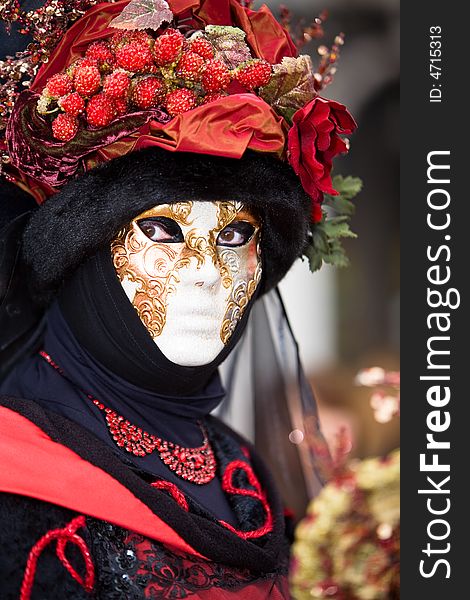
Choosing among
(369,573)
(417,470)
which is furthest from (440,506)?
(369,573)

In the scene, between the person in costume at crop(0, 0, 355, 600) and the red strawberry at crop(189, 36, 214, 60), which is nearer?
the person in costume at crop(0, 0, 355, 600)

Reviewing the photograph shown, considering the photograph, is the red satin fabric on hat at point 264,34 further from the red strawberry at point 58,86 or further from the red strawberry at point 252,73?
the red strawberry at point 58,86

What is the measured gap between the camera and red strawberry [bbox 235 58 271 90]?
172 centimetres

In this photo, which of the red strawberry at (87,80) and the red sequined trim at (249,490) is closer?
the red strawberry at (87,80)

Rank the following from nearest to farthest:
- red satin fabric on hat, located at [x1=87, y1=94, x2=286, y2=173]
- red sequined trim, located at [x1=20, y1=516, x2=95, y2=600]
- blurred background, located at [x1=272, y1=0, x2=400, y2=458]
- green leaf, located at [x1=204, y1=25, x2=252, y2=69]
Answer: red sequined trim, located at [x1=20, y1=516, x2=95, y2=600]
red satin fabric on hat, located at [x1=87, y1=94, x2=286, y2=173]
green leaf, located at [x1=204, y1=25, x2=252, y2=69]
blurred background, located at [x1=272, y1=0, x2=400, y2=458]

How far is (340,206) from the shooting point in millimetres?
2137

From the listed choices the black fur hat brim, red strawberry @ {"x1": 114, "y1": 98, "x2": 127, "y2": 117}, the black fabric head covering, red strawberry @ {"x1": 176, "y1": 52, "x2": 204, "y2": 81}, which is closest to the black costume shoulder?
the black fabric head covering

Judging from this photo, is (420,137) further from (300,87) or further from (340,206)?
(300,87)

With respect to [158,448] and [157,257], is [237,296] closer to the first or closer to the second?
[157,257]

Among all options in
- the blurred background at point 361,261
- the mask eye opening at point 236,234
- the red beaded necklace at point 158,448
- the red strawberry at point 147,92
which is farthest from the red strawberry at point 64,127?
the blurred background at point 361,261

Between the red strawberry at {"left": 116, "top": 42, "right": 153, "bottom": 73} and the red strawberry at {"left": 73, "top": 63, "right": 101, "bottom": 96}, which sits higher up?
the red strawberry at {"left": 116, "top": 42, "right": 153, "bottom": 73}

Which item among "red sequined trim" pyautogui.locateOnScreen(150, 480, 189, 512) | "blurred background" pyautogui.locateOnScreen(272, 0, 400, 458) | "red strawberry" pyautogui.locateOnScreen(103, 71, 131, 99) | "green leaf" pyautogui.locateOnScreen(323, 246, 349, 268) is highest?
"blurred background" pyautogui.locateOnScreen(272, 0, 400, 458)

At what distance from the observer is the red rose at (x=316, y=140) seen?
5.65ft

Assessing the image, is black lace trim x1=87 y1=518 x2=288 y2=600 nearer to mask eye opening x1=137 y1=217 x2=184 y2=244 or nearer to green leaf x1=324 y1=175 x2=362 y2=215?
mask eye opening x1=137 y1=217 x2=184 y2=244
